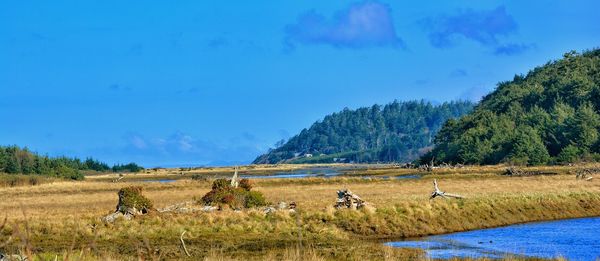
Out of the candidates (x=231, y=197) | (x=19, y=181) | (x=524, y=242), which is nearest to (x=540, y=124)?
(x=19, y=181)

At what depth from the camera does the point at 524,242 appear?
28.0 metres

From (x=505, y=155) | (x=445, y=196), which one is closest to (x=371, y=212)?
(x=445, y=196)

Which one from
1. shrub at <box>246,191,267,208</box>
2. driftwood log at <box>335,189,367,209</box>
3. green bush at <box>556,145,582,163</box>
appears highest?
green bush at <box>556,145,582,163</box>

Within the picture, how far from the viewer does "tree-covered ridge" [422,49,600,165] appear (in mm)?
115188

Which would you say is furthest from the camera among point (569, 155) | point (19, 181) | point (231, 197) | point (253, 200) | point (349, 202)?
point (569, 155)

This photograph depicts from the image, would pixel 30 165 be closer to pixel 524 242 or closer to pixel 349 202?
pixel 349 202

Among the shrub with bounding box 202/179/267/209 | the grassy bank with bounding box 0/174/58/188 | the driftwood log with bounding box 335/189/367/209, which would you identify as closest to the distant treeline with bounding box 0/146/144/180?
the grassy bank with bounding box 0/174/58/188

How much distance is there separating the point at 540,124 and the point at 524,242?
106 meters

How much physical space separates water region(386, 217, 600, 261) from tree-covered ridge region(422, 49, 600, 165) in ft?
258

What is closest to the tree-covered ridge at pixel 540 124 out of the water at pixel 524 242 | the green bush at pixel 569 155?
the green bush at pixel 569 155

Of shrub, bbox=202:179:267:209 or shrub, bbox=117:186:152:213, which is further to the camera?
shrub, bbox=202:179:267:209

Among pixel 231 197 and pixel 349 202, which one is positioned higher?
pixel 231 197

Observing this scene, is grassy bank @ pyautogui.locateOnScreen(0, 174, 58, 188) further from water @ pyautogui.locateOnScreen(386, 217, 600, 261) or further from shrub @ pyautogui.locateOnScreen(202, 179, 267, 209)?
water @ pyautogui.locateOnScreen(386, 217, 600, 261)

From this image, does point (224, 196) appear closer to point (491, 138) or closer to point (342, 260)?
point (342, 260)
